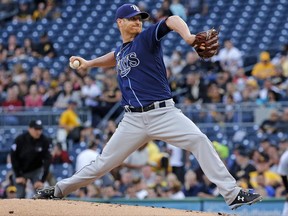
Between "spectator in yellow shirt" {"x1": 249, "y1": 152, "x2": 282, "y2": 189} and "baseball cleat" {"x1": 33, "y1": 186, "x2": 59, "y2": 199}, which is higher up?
"baseball cleat" {"x1": 33, "y1": 186, "x2": 59, "y2": 199}

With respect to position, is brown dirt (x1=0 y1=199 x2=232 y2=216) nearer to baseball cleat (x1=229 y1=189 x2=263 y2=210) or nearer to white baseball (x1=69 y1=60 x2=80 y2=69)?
baseball cleat (x1=229 y1=189 x2=263 y2=210)

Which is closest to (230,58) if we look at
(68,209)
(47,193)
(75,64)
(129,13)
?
(75,64)

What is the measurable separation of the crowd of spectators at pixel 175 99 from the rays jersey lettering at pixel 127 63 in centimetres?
506

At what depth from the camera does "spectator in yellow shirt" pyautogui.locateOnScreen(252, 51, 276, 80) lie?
1587cm

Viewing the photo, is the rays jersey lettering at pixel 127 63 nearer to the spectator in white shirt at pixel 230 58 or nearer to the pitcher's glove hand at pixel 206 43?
the pitcher's glove hand at pixel 206 43

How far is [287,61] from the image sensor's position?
15.7 metres

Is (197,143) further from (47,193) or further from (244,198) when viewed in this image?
(47,193)

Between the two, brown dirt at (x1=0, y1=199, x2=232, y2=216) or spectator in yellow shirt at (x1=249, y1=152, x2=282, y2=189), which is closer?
brown dirt at (x1=0, y1=199, x2=232, y2=216)

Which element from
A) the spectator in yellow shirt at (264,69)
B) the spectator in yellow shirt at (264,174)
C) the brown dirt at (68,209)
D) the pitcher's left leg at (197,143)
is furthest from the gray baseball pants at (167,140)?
the spectator in yellow shirt at (264,69)

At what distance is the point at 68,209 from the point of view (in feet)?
23.4

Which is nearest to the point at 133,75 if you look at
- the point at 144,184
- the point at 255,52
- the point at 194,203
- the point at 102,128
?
the point at 194,203

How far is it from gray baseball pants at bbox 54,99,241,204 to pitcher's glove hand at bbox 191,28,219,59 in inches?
24.2

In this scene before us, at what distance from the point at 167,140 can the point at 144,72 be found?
577 mm

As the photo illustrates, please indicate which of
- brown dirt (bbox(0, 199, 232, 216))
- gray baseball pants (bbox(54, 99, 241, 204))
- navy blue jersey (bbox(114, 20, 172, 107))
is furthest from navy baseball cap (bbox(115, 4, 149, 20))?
brown dirt (bbox(0, 199, 232, 216))
